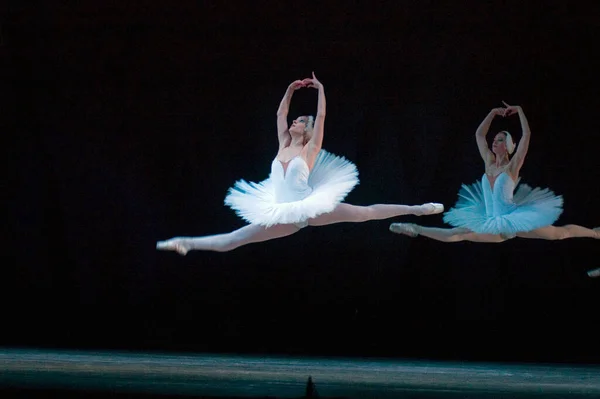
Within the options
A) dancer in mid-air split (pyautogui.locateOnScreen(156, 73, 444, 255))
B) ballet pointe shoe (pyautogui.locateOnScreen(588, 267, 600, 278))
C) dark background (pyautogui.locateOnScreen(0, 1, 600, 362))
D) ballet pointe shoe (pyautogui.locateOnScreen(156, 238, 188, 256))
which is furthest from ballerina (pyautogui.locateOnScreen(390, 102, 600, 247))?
ballet pointe shoe (pyautogui.locateOnScreen(156, 238, 188, 256))

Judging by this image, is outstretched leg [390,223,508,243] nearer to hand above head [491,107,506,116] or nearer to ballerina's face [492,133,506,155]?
ballerina's face [492,133,506,155]

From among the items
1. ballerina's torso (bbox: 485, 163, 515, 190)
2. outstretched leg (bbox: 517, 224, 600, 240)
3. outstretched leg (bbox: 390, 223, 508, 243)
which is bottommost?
outstretched leg (bbox: 390, 223, 508, 243)

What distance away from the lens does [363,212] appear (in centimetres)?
388

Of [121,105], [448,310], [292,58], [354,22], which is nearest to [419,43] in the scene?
[354,22]

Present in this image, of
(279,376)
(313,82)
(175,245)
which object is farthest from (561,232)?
(175,245)

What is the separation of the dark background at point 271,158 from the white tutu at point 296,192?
499 mm

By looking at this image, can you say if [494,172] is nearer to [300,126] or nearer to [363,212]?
[363,212]

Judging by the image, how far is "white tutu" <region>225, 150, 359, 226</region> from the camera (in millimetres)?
3701

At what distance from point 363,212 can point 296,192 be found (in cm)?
41

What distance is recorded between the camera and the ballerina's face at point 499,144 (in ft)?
14.0

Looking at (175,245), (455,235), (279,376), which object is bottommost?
(279,376)

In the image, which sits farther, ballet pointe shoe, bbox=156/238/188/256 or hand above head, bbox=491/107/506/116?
hand above head, bbox=491/107/506/116

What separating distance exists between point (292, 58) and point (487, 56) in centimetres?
127

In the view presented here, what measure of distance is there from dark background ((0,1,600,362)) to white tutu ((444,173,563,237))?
168 mm
